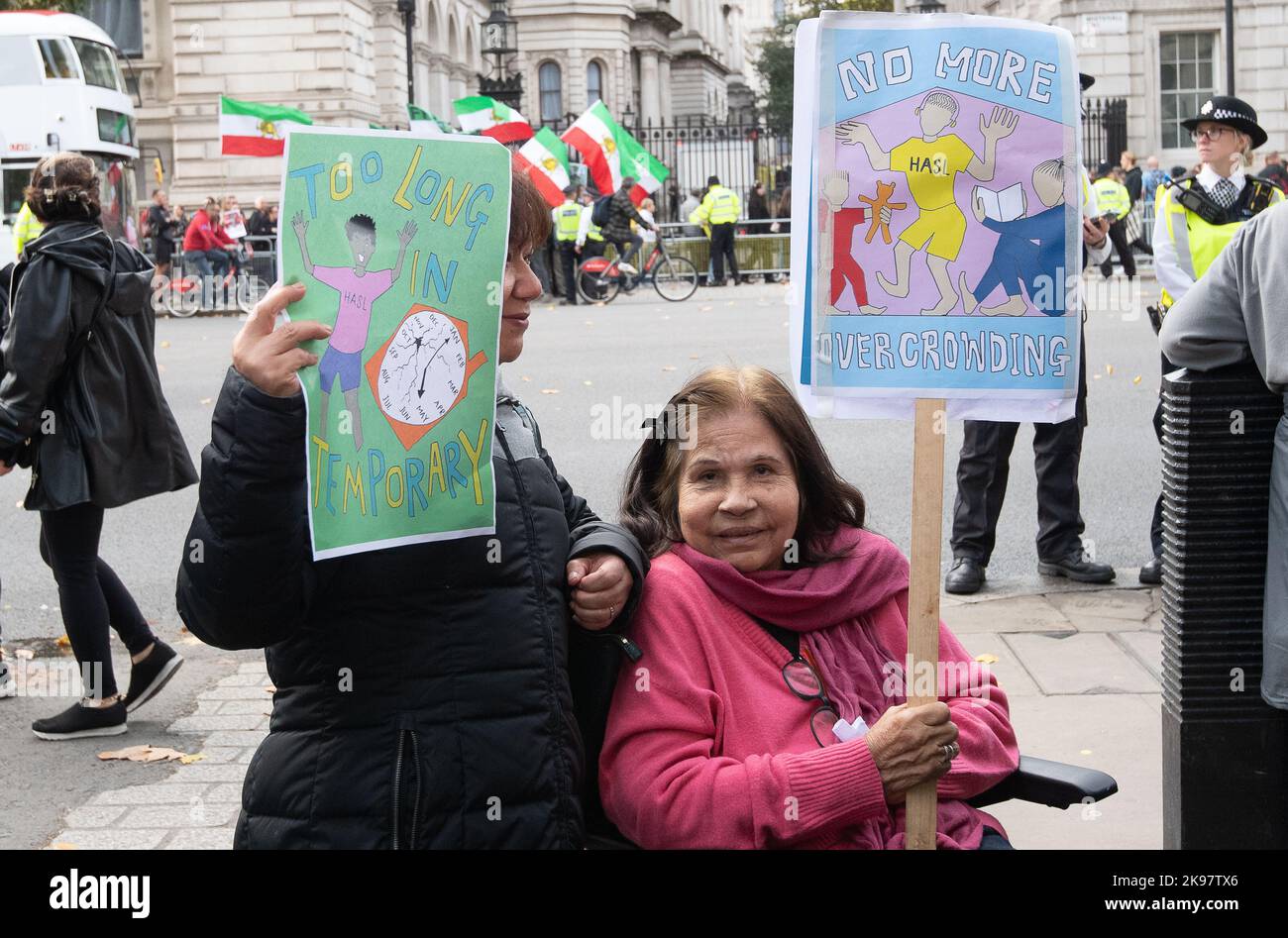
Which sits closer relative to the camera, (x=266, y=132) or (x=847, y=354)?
(x=847, y=354)

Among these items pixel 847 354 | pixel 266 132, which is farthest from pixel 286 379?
pixel 266 132

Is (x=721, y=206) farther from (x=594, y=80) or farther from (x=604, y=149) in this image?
(x=594, y=80)

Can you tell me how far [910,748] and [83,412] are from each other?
3.76m

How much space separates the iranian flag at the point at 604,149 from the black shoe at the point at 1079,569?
14.8 metres

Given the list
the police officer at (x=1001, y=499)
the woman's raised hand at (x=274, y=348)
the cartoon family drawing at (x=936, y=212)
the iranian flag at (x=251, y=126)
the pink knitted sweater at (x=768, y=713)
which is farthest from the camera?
the iranian flag at (x=251, y=126)

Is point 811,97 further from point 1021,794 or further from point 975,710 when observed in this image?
point 1021,794

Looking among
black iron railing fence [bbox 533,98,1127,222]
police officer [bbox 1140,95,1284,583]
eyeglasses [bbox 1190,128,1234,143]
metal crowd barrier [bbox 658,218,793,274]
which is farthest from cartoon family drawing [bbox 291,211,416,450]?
black iron railing fence [bbox 533,98,1127,222]

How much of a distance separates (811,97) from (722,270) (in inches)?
976

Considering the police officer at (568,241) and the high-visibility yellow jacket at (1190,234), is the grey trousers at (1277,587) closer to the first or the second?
the high-visibility yellow jacket at (1190,234)

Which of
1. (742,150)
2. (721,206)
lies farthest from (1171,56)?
(721,206)

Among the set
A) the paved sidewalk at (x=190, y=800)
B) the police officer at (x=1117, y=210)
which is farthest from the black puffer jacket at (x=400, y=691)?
the police officer at (x=1117, y=210)

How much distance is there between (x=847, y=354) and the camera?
2572mm

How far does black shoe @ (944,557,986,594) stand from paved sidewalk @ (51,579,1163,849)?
0.16 ft

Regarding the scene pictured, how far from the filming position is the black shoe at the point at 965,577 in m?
6.57
